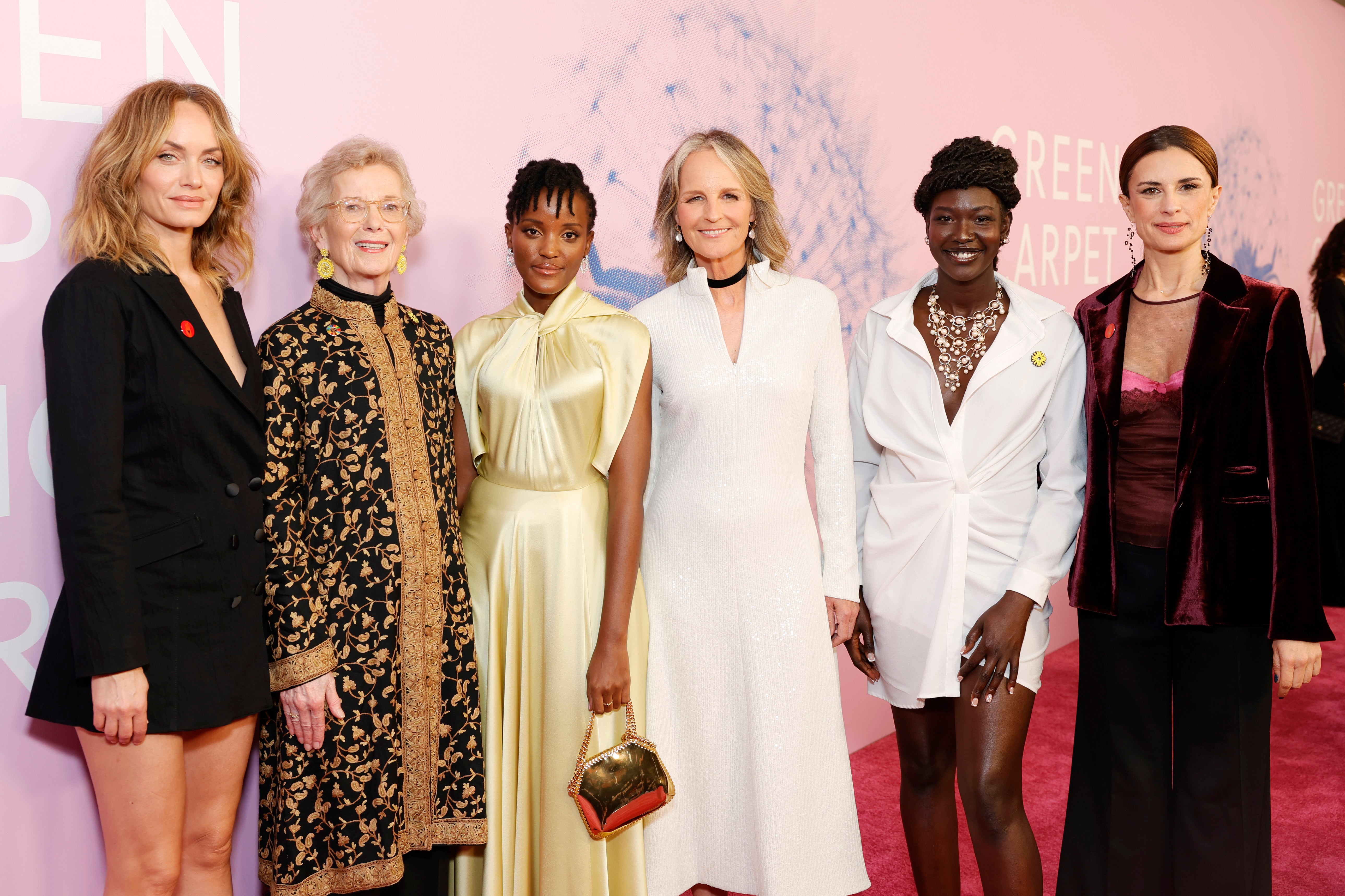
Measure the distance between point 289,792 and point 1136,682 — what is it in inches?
71.9

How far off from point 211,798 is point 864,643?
146cm

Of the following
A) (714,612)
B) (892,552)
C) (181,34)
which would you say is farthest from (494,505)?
(181,34)

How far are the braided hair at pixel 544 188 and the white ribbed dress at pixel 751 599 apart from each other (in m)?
0.36

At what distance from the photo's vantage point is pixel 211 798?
195 centimetres

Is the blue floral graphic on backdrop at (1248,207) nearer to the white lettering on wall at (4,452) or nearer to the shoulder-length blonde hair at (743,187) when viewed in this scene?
the shoulder-length blonde hair at (743,187)

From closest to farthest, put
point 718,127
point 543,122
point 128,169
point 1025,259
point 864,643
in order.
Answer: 1. point 128,169
2. point 864,643
3. point 543,122
4. point 718,127
5. point 1025,259

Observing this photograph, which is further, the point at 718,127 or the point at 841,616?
the point at 718,127

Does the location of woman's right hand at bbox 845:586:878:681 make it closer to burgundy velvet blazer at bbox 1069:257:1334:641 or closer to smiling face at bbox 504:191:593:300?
burgundy velvet blazer at bbox 1069:257:1334:641

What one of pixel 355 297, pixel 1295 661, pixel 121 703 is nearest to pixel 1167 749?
pixel 1295 661

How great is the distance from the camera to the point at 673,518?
7.40ft

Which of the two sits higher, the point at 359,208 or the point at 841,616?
the point at 359,208

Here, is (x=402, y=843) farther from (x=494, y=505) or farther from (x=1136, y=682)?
(x=1136, y=682)

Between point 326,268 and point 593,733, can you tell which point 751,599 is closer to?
point 593,733

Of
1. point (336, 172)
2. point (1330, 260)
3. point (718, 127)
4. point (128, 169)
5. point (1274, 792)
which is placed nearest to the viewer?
point (128, 169)
